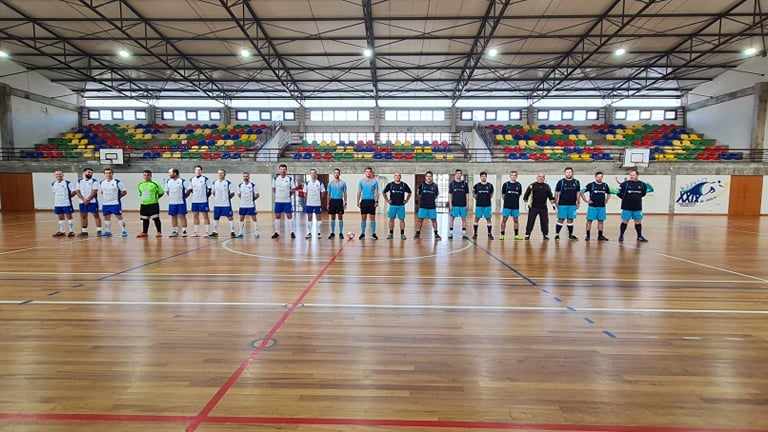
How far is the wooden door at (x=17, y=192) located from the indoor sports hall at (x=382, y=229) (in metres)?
0.12

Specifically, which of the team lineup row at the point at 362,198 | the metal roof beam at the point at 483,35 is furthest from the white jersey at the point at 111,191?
the metal roof beam at the point at 483,35

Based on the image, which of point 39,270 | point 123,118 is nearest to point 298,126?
point 123,118

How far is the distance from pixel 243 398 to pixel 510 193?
30.4 ft

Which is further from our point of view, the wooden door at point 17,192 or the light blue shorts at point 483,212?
the wooden door at point 17,192

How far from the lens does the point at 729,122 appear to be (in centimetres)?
2516

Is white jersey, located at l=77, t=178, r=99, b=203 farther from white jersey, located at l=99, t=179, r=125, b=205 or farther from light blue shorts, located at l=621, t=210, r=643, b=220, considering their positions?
light blue shorts, located at l=621, t=210, r=643, b=220

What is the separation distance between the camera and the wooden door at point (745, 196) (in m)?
21.1

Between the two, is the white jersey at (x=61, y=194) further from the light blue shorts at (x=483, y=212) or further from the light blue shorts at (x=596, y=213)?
the light blue shorts at (x=596, y=213)

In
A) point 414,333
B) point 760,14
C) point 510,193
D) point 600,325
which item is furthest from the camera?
point 760,14

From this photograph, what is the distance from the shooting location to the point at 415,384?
8.42ft

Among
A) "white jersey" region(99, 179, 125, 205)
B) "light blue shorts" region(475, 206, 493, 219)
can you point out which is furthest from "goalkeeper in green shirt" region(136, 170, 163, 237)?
"light blue shorts" region(475, 206, 493, 219)

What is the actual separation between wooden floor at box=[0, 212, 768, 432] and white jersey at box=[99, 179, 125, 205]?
14.3 ft

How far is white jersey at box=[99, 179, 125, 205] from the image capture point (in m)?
10.4

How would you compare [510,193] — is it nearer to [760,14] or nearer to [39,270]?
[39,270]
